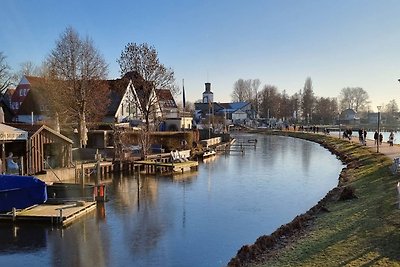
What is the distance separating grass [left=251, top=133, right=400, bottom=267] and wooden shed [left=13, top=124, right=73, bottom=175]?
18.7 m

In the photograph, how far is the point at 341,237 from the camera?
529 inches

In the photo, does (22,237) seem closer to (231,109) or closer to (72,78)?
(72,78)

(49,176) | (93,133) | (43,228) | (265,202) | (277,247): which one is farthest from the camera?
(93,133)

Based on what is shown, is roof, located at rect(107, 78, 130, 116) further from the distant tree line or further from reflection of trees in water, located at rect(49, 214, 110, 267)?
the distant tree line

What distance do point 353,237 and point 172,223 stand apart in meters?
8.98

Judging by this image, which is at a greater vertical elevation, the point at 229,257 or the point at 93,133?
the point at 93,133

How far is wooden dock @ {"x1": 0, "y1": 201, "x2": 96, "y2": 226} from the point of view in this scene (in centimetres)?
1947

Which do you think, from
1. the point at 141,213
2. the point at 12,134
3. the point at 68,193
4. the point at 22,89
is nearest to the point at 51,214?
the point at 68,193

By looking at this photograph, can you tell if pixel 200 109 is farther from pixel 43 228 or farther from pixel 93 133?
pixel 43 228

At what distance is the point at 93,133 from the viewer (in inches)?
1697

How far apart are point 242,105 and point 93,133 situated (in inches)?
3952

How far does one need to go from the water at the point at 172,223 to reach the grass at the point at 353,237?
2.68 meters

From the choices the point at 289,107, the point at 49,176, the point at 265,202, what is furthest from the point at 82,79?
the point at 289,107

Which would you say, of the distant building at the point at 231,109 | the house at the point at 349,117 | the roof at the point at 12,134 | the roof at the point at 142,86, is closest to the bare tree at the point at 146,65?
the roof at the point at 142,86
